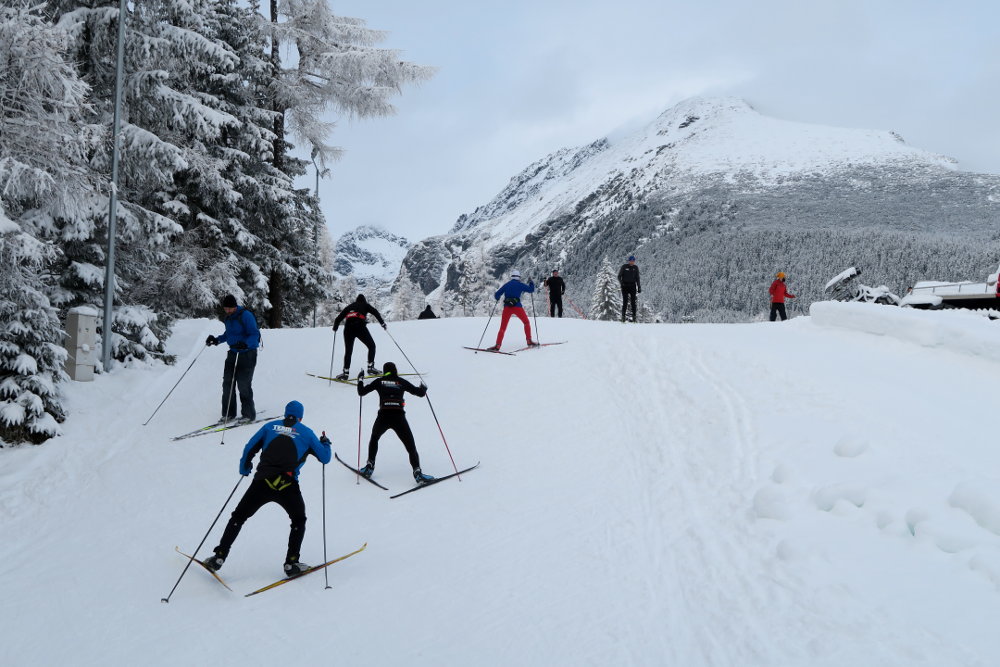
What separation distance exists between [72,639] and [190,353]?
10949 mm

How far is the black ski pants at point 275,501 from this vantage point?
5.75 m

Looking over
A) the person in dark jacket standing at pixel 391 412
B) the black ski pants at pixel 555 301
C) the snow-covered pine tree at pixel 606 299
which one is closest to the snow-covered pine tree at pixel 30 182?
the person in dark jacket standing at pixel 391 412

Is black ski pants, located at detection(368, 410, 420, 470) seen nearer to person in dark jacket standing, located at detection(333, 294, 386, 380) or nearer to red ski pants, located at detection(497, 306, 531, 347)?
person in dark jacket standing, located at detection(333, 294, 386, 380)

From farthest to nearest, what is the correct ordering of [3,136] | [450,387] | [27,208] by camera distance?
1. [450,387]
2. [27,208]
3. [3,136]

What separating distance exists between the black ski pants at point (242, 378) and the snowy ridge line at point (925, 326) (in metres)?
11.6

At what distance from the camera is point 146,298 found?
17.0 meters

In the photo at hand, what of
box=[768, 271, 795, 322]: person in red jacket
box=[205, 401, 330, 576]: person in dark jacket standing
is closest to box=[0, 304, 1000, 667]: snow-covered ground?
box=[205, 401, 330, 576]: person in dark jacket standing

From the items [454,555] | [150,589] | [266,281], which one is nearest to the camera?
[150,589]

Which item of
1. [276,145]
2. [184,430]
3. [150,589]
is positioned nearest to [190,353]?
[184,430]

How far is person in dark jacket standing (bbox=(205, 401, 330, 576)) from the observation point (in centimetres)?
572

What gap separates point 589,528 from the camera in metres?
6.29

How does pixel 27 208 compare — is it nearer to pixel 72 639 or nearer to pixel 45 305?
pixel 45 305

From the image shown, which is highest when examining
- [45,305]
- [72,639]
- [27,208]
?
[27,208]

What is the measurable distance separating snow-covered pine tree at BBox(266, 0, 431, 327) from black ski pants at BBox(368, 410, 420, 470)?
42.1 feet
